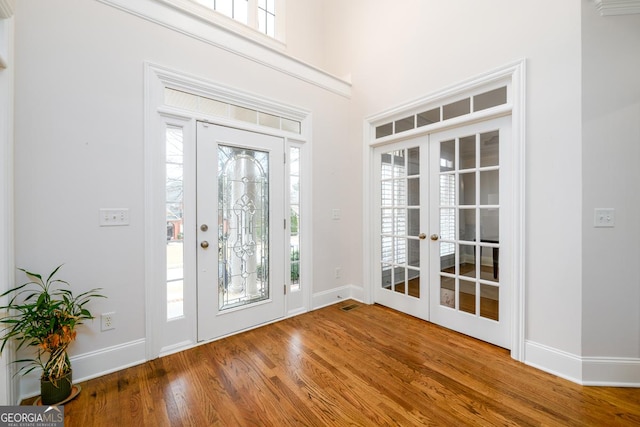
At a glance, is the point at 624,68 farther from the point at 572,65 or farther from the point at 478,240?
the point at 478,240

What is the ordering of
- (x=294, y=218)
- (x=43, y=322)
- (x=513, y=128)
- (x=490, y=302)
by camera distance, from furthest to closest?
(x=294, y=218), (x=490, y=302), (x=513, y=128), (x=43, y=322)

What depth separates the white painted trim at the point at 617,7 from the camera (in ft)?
5.91

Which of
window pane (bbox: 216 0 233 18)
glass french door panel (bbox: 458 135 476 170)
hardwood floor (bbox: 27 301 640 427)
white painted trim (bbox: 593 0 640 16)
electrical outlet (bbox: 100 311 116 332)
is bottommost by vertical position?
hardwood floor (bbox: 27 301 640 427)

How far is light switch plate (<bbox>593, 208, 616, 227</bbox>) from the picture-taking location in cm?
187

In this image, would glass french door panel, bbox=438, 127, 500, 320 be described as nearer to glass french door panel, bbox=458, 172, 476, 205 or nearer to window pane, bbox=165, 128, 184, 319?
glass french door panel, bbox=458, 172, 476, 205

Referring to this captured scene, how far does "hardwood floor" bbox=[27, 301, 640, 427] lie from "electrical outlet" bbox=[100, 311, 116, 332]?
1.11 feet

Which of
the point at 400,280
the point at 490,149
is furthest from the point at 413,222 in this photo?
the point at 490,149

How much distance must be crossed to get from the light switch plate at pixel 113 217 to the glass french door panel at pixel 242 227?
72cm

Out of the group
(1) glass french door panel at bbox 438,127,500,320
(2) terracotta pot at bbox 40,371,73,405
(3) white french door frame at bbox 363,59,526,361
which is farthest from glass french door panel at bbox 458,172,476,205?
(2) terracotta pot at bbox 40,371,73,405

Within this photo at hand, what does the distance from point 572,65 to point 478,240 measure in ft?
4.70

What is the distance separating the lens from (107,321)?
2.04 m

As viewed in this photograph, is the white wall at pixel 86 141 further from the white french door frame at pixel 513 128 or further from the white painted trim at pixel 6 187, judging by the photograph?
the white french door frame at pixel 513 128

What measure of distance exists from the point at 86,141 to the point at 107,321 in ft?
4.29

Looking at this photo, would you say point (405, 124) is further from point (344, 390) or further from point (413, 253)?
point (344, 390)
